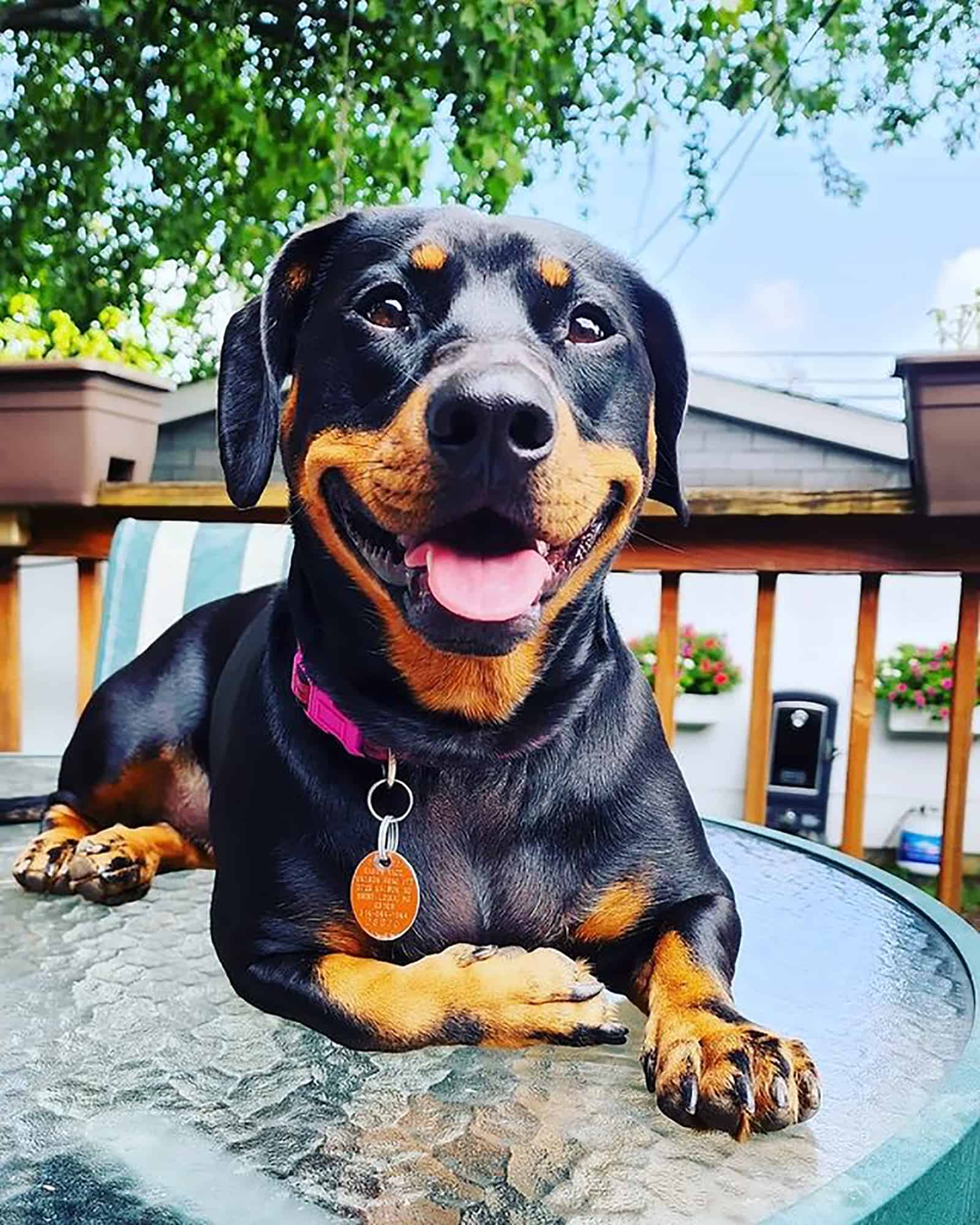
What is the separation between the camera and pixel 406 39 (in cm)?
396

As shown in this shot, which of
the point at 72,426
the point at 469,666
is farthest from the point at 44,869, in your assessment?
the point at 72,426

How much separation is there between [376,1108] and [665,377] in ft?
2.15

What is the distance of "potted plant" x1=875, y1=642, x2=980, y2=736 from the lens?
5215 mm

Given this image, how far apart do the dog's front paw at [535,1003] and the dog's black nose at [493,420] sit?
0.36m

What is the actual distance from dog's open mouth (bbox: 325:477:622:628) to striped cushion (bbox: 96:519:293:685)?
1.22m

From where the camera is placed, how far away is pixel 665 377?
3.41 feet

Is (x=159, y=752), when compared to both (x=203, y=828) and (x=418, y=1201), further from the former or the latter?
(x=418, y=1201)

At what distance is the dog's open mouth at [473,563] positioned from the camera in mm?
821

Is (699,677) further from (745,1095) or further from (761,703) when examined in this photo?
(745,1095)

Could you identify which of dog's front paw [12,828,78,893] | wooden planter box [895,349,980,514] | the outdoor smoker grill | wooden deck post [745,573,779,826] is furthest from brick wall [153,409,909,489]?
dog's front paw [12,828,78,893]

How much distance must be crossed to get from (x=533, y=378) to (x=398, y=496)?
13cm

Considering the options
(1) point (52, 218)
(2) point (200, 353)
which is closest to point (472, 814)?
Result: (1) point (52, 218)

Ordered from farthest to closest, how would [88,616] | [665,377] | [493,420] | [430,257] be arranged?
[88,616] < [665,377] < [430,257] < [493,420]

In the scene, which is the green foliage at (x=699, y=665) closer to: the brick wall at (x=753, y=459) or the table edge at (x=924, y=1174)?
the brick wall at (x=753, y=459)
